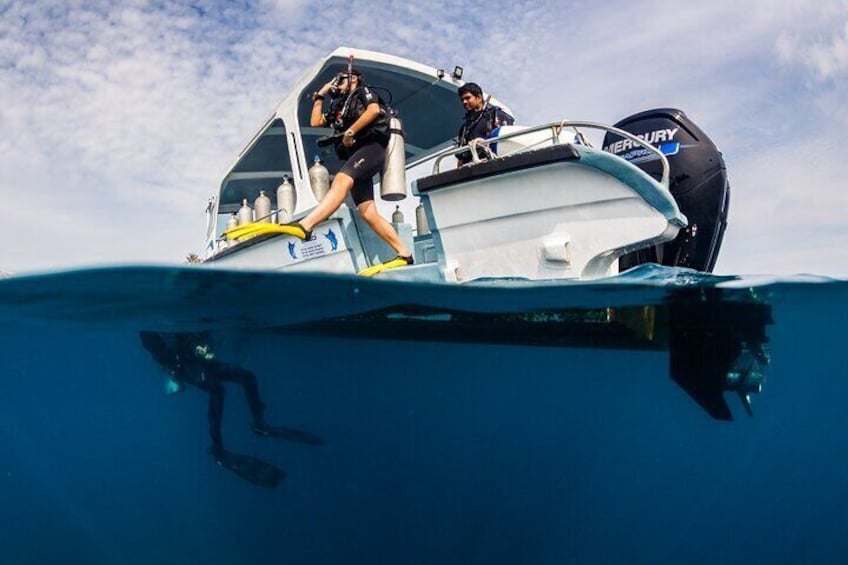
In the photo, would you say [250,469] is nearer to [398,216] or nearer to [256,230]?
[398,216]

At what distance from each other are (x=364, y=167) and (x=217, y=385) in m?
4.71

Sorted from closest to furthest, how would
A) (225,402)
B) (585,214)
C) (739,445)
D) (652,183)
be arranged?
(652,183)
(585,214)
(225,402)
(739,445)

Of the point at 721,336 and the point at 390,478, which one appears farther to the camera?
the point at 390,478

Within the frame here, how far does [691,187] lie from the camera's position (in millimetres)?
3928

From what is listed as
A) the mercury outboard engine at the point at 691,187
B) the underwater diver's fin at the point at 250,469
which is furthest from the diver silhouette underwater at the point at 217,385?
the mercury outboard engine at the point at 691,187

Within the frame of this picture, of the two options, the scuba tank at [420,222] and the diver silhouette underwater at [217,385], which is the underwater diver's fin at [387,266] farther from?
the diver silhouette underwater at [217,385]

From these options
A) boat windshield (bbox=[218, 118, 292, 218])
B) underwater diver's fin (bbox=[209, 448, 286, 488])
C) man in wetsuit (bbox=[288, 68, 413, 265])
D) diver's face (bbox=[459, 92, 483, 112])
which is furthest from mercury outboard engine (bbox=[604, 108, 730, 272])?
underwater diver's fin (bbox=[209, 448, 286, 488])

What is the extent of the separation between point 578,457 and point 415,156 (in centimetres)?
627

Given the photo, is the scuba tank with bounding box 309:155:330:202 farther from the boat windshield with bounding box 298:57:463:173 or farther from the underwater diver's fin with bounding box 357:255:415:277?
the underwater diver's fin with bounding box 357:255:415:277

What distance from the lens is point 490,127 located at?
15.7 feet

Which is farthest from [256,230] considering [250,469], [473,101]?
[250,469]

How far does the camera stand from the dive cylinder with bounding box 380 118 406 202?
4.58m

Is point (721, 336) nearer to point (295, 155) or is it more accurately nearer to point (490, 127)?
point (490, 127)

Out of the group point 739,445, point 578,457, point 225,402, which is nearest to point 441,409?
point 578,457
